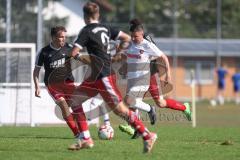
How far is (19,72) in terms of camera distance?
20953mm

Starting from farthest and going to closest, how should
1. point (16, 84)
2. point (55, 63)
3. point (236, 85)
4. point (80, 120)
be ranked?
point (236, 85)
point (16, 84)
point (55, 63)
point (80, 120)

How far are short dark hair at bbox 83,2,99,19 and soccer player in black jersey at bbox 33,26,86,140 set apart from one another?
2484mm

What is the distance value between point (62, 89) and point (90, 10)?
9.62ft

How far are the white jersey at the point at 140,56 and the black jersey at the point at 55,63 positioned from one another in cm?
130

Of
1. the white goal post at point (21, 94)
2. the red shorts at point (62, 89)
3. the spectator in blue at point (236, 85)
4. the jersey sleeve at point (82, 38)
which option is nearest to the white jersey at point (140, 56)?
the red shorts at point (62, 89)

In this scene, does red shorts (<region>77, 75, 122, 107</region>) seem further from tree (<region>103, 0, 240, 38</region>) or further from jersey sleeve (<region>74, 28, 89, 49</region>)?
tree (<region>103, 0, 240, 38</region>)

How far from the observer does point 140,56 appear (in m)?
14.2

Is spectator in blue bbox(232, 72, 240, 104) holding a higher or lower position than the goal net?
lower

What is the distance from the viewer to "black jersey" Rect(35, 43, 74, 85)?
13258 millimetres

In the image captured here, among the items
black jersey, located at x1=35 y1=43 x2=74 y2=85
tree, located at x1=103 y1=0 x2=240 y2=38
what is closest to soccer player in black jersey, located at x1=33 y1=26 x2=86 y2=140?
black jersey, located at x1=35 y1=43 x2=74 y2=85

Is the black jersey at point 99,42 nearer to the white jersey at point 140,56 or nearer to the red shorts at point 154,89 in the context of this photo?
the white jersey at point 140,56

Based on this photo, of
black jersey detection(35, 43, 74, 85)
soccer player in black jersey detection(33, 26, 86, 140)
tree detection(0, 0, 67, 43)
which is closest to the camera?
soccer player in black jersey detection(33, 26, 86, 140)

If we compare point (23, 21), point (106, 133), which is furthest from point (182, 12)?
point (106, 133)

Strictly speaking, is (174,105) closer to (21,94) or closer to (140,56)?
(140,56)
